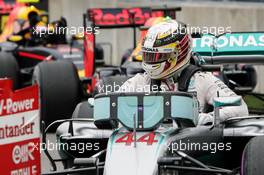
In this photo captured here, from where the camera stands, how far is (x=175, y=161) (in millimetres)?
6848

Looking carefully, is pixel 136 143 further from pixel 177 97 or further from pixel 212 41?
pixel 212 41

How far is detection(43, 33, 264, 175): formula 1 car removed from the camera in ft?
22.2

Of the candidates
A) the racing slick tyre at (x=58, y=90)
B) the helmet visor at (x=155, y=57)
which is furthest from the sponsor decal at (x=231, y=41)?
the racing slick tyre at (x=58, y=90)

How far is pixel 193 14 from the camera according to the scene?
61.0 ft

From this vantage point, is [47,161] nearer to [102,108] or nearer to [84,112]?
[84,112]

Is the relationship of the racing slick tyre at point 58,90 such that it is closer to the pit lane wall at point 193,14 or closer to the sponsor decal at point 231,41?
the sponsor decal at point 231,41

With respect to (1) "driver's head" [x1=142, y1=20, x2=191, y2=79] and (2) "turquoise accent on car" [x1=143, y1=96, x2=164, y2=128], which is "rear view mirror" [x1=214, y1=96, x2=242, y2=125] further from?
(1) "driver's head" [x1=142, y1=20, x2=191, y2=79]

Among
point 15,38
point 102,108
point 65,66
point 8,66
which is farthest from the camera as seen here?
point 15,38

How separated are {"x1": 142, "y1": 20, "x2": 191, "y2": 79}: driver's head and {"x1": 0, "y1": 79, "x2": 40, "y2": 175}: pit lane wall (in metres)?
0.95

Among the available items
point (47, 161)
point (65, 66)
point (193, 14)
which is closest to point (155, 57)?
point (47, 161)

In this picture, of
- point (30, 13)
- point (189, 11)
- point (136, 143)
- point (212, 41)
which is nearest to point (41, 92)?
point (212, 41)

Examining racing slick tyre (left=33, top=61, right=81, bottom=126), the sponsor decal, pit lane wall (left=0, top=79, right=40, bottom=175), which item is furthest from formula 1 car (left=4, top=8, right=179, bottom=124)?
pit lane wall (left=0, top=79, right=40, bottom=175)

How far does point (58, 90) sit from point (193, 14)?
6.66 m

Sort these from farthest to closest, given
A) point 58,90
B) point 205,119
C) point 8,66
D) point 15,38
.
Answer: point 15,38 → point 8,66 → point 58,90 → point 205,119
